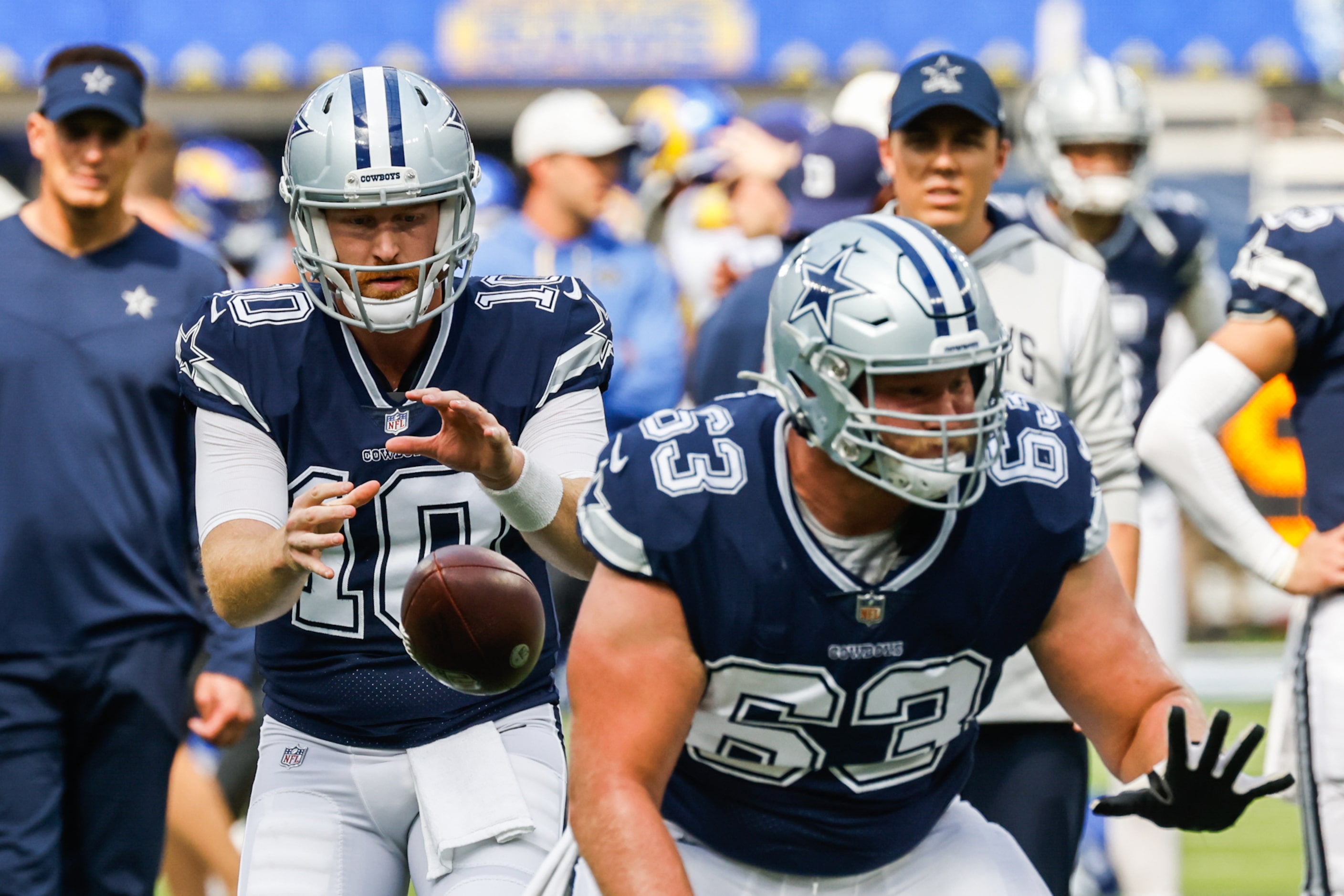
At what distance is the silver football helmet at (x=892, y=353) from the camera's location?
246 cm

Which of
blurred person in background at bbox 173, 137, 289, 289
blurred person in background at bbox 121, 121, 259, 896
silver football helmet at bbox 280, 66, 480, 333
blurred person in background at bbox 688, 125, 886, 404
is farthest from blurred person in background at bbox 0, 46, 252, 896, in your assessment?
blurred person in background at bbox 173, 137, 289, 289

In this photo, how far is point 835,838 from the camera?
273cm

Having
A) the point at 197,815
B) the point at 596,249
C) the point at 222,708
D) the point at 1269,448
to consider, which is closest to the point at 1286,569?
the point at 222,708

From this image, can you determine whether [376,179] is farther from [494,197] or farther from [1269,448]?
[494,197]

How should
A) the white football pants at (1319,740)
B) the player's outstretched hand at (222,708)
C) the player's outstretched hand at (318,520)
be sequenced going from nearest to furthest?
the player's outstretched hand at (318,520), the white football pants at (1319,740), the player's outstretched hand at (222,708)

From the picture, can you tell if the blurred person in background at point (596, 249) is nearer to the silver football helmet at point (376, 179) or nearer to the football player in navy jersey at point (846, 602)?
the silver football helmet at point (376, 179)

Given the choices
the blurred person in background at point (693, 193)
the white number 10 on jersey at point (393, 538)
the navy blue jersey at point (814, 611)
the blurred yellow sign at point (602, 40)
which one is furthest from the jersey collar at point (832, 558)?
the blurred yellow sign at point (602, 40)

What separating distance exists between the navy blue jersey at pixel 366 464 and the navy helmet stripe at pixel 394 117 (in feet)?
0.87

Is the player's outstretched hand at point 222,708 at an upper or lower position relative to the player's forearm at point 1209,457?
lower

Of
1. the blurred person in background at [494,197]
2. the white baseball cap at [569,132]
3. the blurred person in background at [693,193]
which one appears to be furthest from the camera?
the blurred person in background at [494,197]

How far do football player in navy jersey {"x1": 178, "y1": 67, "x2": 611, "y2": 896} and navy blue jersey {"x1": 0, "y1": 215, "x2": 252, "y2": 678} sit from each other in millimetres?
1055

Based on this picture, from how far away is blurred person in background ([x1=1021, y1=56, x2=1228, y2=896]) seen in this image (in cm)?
507

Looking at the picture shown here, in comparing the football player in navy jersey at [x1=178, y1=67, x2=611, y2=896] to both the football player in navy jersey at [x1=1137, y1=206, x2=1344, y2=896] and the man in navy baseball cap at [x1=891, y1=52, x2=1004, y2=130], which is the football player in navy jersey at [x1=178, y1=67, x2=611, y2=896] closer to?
the man in navy baseball cap at [x1=891, y1=52, x2=1004, y2=130]

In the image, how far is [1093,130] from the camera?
5117mm
